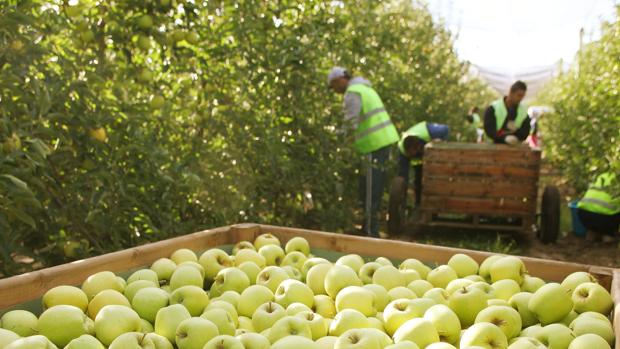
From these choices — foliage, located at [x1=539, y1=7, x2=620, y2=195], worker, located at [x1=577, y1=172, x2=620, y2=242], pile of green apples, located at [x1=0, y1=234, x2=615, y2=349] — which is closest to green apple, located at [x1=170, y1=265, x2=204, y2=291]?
pile of green apples, located at [x1=0, y1=234, x2=615, y2=349]

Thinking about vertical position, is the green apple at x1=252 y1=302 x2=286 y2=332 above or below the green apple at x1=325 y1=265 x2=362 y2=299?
below

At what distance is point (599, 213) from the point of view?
612 centimetres

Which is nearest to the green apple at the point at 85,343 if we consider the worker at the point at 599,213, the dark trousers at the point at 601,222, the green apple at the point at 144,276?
the green apple at the point at 144,276

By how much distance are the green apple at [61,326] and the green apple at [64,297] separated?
0.16m

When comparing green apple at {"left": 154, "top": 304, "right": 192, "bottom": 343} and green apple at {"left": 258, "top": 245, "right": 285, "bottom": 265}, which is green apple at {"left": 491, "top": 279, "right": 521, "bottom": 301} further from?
green apple at {"left": 154, "top": 304, "right": 192, "bottom": 343}

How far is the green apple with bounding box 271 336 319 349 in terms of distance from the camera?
143 cm

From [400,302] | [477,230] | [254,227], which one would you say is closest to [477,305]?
[400,302]

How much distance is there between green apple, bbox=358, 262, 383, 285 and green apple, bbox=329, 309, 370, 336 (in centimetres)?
44

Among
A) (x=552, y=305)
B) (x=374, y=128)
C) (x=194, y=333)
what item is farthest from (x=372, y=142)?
(x=194, y=333)

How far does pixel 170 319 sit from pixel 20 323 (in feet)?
1.34

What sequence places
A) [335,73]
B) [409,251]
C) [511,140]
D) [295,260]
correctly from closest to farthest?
1. [295,260]
2. [409,251]
3. [335,73]
4. [511,140]

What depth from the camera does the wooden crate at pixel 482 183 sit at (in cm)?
606

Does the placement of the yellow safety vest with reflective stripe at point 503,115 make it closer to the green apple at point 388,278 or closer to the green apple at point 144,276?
the green apple at point 388,278

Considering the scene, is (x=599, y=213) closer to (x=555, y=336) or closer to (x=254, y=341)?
(x=555, y=336)
